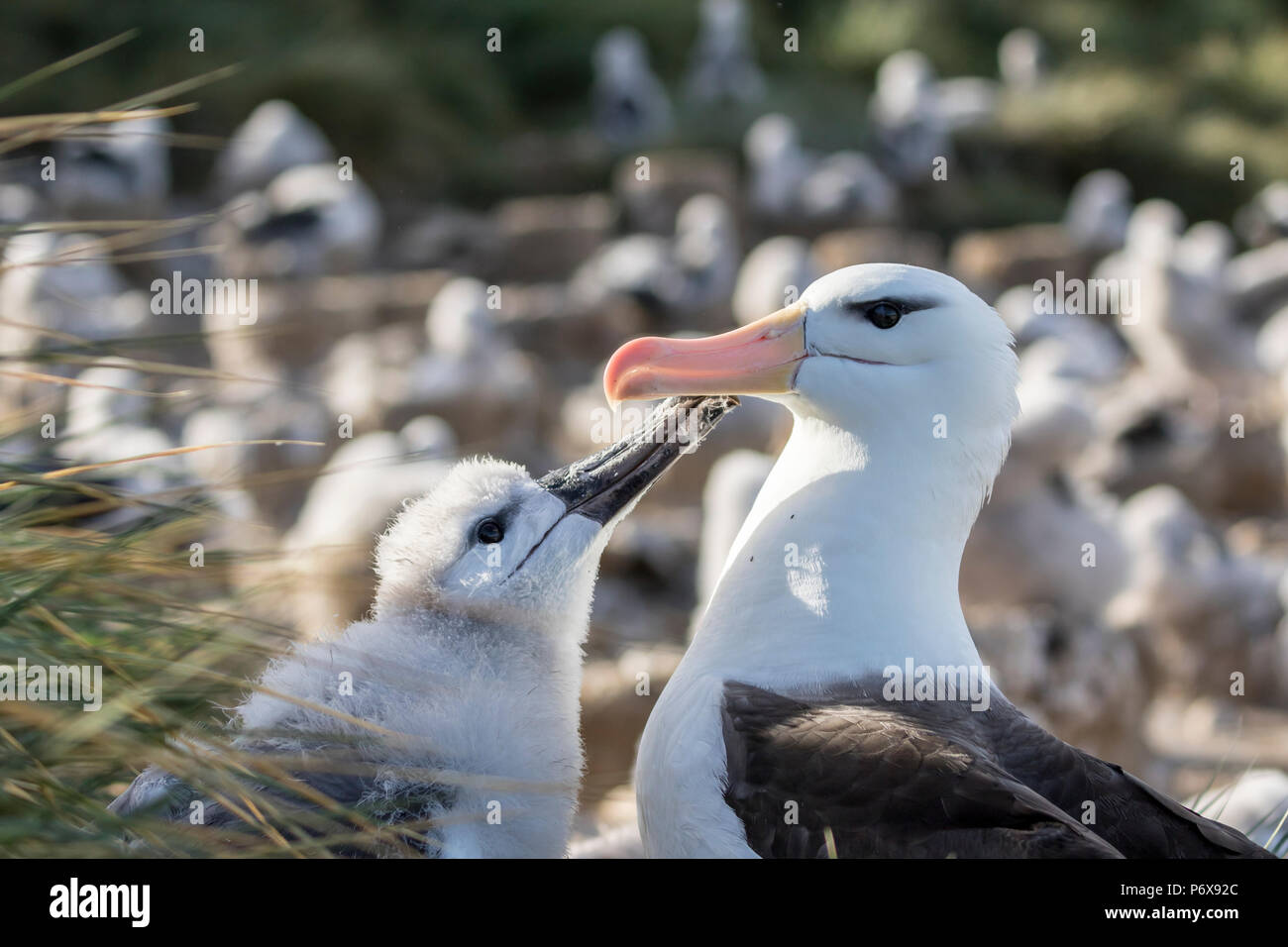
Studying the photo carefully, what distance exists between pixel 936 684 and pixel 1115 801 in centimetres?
34

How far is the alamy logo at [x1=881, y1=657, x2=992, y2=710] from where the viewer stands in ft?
8.00

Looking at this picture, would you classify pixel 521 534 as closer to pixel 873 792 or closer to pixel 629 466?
pixel 629 466

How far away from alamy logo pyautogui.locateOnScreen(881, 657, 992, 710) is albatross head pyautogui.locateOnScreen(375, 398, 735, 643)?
554mm

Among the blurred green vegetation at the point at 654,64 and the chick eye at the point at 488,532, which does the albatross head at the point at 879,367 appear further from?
the blurred green vegetation at the point at 654,64

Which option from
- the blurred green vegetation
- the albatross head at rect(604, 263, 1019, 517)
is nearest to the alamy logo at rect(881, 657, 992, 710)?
the albatross head at rect(604, 263, 1019, 517)

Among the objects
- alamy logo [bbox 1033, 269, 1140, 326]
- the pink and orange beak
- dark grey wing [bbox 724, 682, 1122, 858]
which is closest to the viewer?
dark grey wing [bbox 724, 682, 1122, 858]

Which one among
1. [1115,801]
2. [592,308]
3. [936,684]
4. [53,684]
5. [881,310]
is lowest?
[1115,801]

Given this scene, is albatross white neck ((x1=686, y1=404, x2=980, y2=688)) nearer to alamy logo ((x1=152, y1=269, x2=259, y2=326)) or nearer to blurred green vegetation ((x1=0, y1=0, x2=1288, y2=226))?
alamy logo ((x1=152, y1=269, x2=259, y2=326))

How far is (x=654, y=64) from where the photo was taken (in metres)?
27.8

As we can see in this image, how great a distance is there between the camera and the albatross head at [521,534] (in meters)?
2.51

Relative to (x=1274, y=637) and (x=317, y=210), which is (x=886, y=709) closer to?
(x=1274, y=637)

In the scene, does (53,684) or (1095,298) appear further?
(1095,298)
